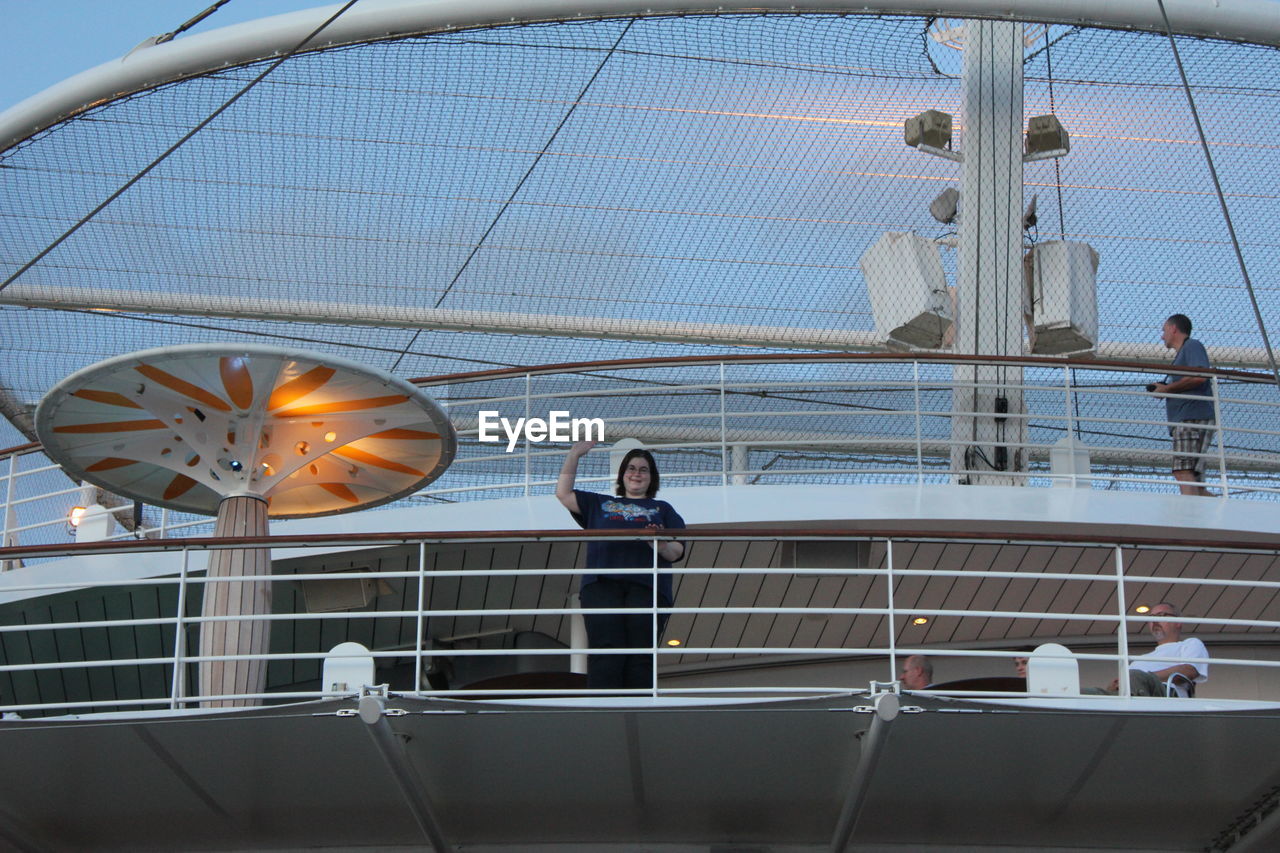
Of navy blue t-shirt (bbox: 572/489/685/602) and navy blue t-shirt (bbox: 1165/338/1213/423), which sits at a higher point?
navy blue t-shirt (bbox: 1165/338/1213/423)

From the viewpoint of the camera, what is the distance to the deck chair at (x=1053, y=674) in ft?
22.0

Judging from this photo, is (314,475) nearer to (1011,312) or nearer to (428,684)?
(428,684)

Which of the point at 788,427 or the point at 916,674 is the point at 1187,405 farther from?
the point at 788,427

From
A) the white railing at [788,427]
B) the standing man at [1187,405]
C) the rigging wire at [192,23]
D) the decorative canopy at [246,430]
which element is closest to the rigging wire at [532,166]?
the white railing at [788,427]

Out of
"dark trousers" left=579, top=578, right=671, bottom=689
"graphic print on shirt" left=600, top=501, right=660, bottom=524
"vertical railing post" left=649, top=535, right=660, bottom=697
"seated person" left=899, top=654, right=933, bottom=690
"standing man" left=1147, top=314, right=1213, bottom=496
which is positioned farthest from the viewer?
"standing man" left=1147, top=314, right=1213, bottom=496

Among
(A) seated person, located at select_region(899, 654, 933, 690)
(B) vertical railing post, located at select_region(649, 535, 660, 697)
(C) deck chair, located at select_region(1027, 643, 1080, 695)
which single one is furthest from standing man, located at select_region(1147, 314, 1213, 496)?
(B) vertical railing post, located at select_region(649, 535, 660, 697)

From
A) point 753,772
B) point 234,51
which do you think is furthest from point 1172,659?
point 234,51

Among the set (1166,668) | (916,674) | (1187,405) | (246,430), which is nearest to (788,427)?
(1187,405)

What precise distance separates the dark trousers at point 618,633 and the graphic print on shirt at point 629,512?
1.28 feet

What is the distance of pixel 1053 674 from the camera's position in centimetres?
671

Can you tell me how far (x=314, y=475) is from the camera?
8.08 m

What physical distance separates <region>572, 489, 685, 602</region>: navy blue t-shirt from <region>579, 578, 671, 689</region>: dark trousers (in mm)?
47

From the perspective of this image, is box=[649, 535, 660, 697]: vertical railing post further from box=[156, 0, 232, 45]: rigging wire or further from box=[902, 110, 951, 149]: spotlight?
box=[902, 110, 951, 149]: spotlight

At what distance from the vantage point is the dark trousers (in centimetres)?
705
